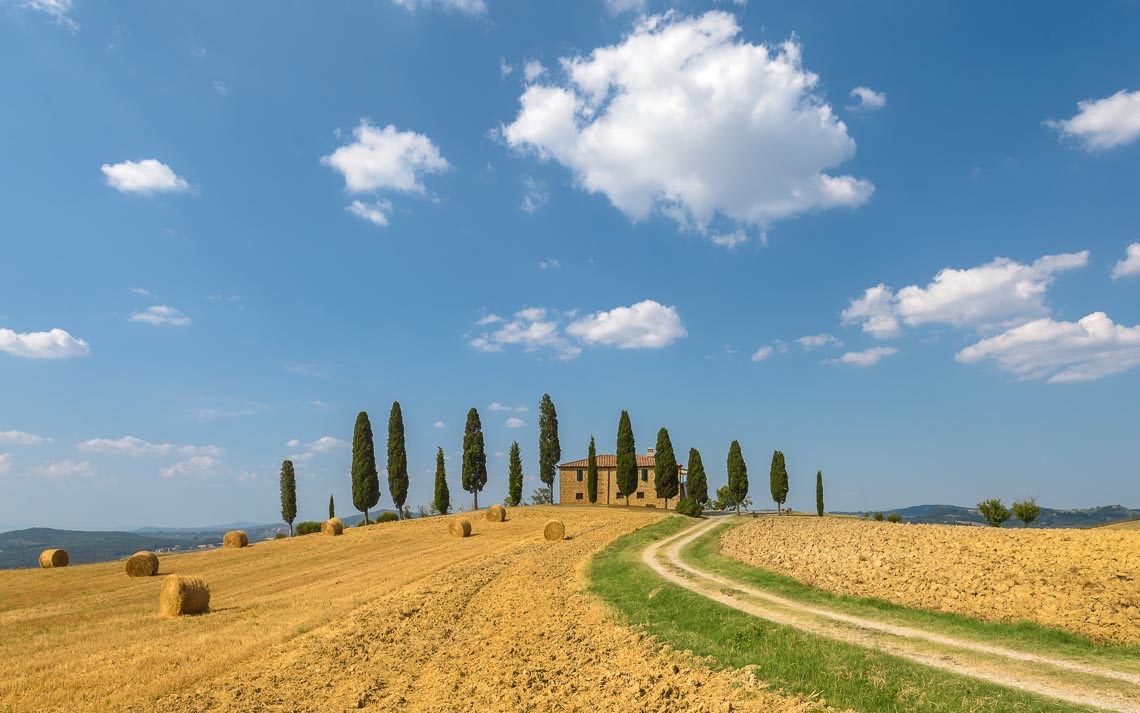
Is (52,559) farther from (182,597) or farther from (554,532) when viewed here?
(554,532)

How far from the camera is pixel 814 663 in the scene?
13.0 m

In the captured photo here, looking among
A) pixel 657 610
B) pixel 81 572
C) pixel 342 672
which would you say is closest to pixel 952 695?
pixel 657 610

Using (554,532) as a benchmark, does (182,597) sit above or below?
above

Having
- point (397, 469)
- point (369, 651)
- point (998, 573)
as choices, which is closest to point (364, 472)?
point (397, 469)

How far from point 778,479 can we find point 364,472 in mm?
61605

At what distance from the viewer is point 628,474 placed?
287ft

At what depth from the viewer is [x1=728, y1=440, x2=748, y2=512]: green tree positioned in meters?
95.4

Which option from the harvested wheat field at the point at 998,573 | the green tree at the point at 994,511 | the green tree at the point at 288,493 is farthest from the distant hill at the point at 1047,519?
the green tree at the point at 288,493

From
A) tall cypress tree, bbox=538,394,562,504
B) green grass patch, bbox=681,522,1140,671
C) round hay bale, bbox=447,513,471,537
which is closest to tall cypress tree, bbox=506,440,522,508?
tall cypress tree, bbox=538,394,562,504

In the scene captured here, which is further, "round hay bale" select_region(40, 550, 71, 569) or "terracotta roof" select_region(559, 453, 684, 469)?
"terracotta roof" select_region(559, 453, 684, 469)

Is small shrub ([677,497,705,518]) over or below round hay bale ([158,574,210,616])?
below

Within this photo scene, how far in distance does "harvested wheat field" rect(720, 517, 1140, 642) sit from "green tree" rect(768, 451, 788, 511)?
67908 millimetres

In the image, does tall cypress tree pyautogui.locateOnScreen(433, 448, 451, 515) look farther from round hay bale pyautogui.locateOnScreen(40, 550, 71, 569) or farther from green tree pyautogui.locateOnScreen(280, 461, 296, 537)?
round hay bale pyautogui.locateOnScreen(40, 550, 71, 569)

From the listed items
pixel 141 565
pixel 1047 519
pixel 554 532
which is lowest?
pixel 1047 519
